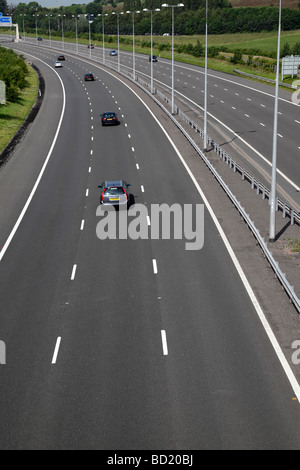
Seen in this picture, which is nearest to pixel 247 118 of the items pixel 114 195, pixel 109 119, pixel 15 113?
pixel 109 119

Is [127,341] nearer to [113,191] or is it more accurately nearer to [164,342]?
[164,342]

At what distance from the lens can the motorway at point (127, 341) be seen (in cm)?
1619

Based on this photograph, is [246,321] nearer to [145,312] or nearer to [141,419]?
[145,312]

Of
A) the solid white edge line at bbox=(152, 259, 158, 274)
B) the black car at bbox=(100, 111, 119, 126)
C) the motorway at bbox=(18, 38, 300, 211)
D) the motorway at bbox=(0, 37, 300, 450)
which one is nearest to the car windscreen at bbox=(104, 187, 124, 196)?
the motorway at bbox=(0, 37, 300, 450)

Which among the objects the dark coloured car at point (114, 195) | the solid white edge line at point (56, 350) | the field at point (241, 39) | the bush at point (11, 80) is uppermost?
the field at point (241, 39)

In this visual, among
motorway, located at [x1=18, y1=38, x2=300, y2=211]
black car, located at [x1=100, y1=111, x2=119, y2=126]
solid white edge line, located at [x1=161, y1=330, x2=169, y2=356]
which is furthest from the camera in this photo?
black car, located at [x1=100, y1=111, x2=119, y2=126]

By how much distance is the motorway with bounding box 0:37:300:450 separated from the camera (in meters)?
16.2

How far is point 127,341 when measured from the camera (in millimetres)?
21016

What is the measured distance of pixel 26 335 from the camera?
21.6m

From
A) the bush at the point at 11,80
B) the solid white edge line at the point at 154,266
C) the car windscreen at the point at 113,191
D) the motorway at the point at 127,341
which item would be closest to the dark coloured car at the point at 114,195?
the car windscreen at the point at 113,191

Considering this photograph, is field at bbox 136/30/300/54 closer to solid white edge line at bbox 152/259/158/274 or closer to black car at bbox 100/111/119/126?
black car at bbox 100/111/119/126

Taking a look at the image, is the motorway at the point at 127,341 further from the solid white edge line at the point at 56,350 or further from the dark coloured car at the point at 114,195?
the dark coloured car at the point at 114,195

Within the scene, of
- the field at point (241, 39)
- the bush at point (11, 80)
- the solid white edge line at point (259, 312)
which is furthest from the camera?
the field at point (241, 39)
